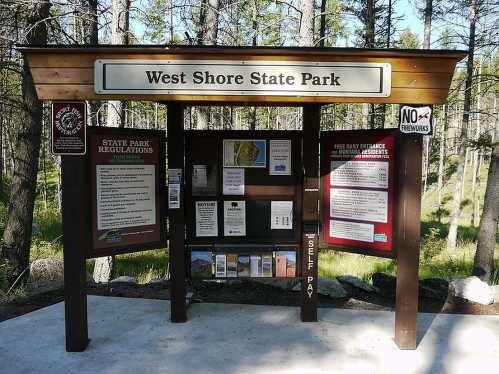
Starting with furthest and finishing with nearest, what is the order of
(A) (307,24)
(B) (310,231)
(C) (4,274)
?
(A) (307,24) → (C) (4,274) → (B) (310,231)

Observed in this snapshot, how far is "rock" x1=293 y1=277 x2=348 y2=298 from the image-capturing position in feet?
21.6

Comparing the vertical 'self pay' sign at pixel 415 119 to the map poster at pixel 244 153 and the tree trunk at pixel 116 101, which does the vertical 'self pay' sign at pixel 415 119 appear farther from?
the tree trunk at pixel 116 101

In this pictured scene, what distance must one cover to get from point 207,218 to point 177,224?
48cm

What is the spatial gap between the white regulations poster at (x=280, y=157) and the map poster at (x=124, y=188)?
133cm

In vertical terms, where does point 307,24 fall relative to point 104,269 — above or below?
above

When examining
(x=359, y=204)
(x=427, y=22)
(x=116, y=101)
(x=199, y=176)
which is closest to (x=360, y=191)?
(x=359, y=204)

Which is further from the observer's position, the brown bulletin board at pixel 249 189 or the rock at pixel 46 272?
the rock at pixel 46 272

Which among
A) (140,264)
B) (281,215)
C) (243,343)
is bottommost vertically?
(140,264)

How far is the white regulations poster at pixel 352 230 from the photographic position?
5.23 metres

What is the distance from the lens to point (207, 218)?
18.8ft

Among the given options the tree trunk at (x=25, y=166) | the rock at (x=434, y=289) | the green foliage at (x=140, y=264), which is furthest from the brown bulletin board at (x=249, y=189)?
the green foliage at (x=140, y=264)

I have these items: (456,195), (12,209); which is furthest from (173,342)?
(456,195)

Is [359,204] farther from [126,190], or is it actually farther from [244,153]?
[126,190]

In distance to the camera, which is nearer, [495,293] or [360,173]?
[360,173]
